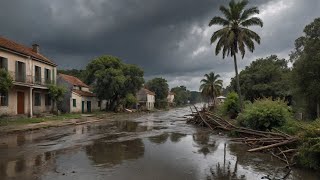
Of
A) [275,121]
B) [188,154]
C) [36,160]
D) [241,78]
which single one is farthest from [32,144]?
[241,78]

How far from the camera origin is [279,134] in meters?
16.2

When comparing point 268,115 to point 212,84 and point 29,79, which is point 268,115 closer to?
point 29,79

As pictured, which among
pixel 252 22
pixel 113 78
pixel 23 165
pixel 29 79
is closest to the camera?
pixel 23 165

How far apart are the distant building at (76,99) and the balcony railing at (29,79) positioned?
30.9 feet

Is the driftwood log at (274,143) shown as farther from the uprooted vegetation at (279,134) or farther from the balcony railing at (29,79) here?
the balcony railing at (29,79)

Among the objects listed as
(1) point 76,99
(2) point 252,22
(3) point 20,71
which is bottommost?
(1) point 76,99

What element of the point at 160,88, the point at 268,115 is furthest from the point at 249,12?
the point at 160,88

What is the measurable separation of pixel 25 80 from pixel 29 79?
3.31 ft

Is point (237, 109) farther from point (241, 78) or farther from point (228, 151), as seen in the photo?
point (241, 78)

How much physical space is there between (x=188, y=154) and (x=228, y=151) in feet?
7.29

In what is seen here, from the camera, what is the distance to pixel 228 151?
1625cm

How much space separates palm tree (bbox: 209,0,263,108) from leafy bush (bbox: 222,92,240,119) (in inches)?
31.8

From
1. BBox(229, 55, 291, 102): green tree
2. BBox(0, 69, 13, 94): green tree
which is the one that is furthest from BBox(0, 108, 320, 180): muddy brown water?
BBox(229, 55, 291, 102): green tree

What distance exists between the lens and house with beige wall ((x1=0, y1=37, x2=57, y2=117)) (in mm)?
30873
